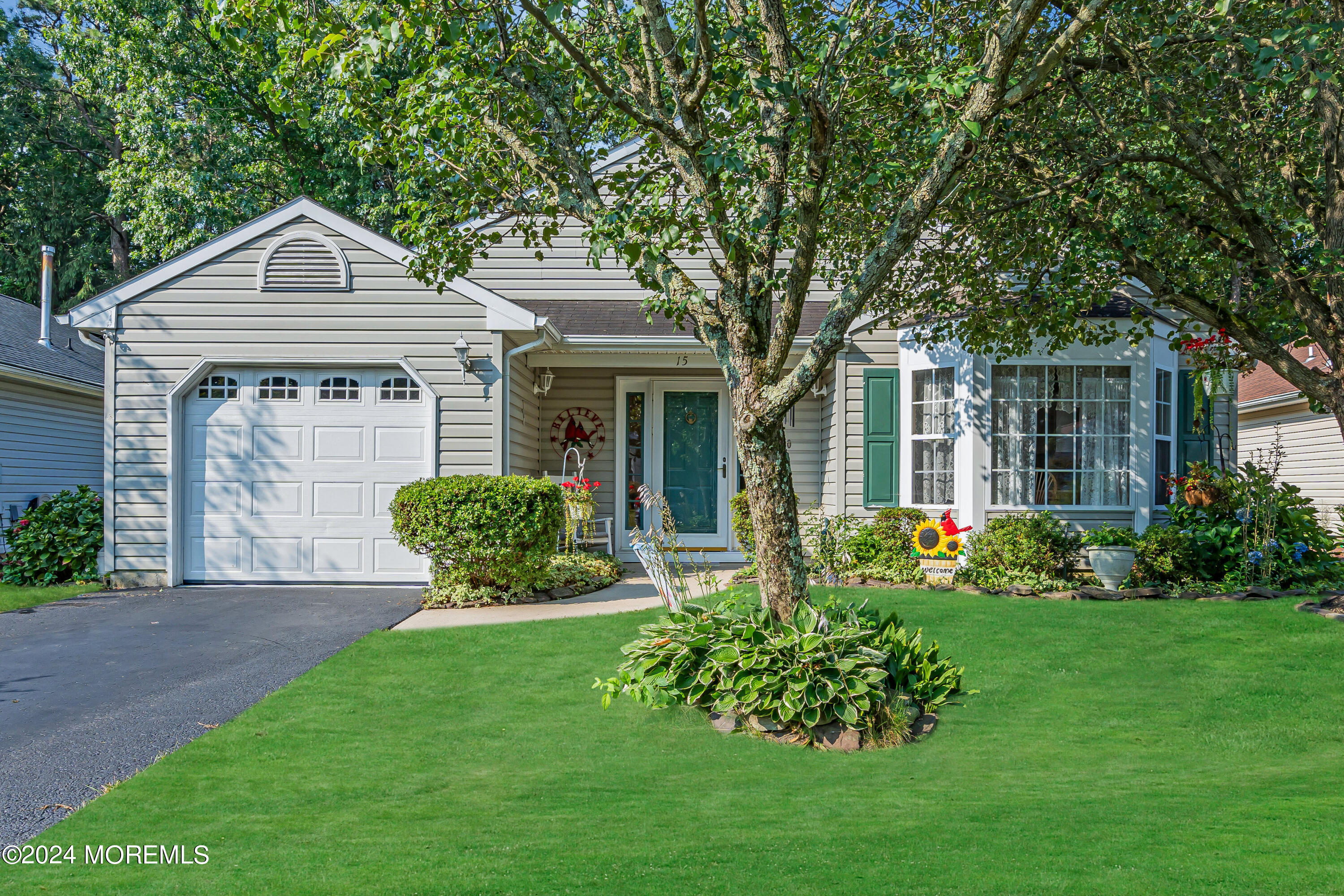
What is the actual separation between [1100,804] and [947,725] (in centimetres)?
138

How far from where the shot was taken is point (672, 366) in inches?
440

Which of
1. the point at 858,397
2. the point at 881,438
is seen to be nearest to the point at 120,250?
the point at 858,397

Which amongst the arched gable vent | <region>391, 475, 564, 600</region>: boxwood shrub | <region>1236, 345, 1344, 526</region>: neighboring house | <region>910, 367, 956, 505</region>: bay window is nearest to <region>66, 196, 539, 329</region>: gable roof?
the arched gable vent

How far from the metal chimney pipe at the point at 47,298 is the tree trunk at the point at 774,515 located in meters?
12.2

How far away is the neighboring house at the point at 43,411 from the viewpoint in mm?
12305

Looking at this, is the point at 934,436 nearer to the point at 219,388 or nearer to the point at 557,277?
the point at 557,277

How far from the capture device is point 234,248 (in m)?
9.27

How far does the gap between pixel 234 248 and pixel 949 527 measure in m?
8.00

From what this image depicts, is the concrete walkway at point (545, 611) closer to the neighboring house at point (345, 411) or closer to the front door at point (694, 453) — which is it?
the neighboring house at point (345, 411)

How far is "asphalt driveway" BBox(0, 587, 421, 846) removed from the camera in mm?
4012

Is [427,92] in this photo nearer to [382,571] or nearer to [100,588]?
[382,571]

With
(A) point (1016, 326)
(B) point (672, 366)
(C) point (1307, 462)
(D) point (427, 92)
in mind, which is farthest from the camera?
(C) point (1307, 462)

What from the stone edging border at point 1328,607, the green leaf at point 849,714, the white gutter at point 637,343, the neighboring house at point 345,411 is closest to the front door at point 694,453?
the white gutter at point 637,343

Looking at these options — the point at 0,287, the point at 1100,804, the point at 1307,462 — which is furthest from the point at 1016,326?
the point at 0,287
